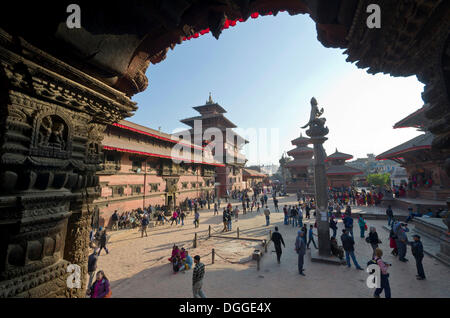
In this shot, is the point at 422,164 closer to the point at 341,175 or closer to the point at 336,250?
the point at 341,175

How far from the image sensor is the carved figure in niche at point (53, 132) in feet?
8.48

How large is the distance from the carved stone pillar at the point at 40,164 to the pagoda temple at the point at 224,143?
29.2 meters

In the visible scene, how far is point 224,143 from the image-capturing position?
3538 centimetres

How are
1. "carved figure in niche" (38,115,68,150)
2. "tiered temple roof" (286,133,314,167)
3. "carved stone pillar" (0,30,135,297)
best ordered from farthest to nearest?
1. "tiered temple roof" (286,133,314,167)
2. "carved figure in niche" (38,115,68,150)
3. "carved stone pillar" (0,30,135,297)

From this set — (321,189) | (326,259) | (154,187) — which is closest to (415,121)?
(321,189)

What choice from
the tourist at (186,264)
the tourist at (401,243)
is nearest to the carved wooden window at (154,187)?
the tourist at (186,264)

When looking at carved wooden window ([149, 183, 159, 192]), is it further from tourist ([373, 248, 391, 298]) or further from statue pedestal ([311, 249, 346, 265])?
tourist ([373, 248, 391, 298])

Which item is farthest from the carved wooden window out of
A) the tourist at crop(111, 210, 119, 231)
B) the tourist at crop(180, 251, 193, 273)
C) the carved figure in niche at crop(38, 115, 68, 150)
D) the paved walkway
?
the carved figure in niche at crop(38, 115, 68, 150)

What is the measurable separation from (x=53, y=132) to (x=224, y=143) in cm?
3284

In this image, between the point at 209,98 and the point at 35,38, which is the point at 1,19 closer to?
the point at 35,38

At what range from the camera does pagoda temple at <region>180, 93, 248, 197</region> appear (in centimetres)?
3294

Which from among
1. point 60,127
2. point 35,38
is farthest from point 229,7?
point 60,127

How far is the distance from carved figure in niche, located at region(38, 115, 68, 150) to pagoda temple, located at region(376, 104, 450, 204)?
20.4m

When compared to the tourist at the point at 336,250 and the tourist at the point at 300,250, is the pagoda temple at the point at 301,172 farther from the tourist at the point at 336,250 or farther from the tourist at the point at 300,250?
the tourist at the point at 300,250
